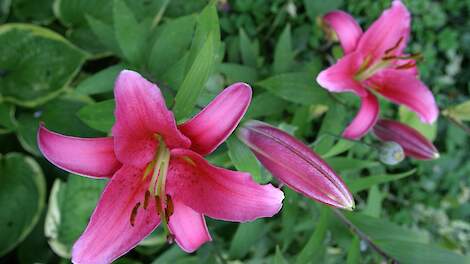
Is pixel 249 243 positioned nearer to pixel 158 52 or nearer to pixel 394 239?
pixel 394 239

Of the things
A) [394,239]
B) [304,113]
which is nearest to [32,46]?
[304,113]

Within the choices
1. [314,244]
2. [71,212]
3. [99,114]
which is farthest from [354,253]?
[71,212]

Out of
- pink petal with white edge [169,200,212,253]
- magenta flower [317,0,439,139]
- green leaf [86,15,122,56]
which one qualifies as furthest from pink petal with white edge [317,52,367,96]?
green leaf [86,15,122,56]

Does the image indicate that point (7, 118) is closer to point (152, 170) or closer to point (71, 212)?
point (71, 212)

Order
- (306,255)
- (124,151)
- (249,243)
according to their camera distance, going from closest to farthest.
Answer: (124,151), (306,255), (249,243)

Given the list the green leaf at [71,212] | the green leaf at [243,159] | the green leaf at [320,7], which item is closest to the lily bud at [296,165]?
the green leaf at [243,159]

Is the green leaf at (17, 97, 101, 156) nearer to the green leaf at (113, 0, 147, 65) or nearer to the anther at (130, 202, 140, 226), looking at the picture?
the green leaf at (113, 0, 147, 65)
